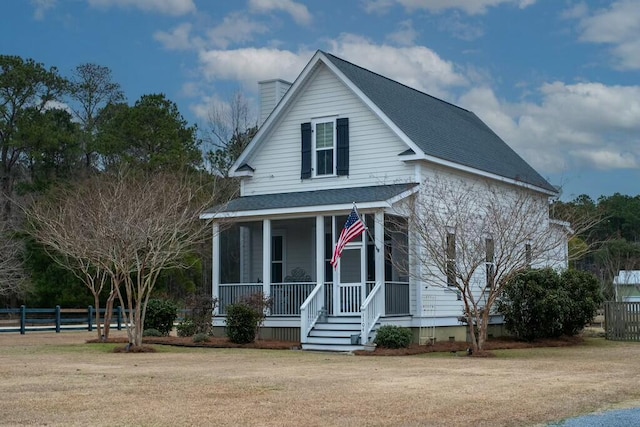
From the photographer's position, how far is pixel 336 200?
2445cm

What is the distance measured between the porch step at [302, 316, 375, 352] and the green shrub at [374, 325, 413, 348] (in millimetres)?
526

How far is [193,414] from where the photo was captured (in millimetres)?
11273

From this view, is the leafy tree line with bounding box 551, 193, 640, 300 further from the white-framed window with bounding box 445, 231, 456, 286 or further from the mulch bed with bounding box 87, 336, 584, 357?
the white-framed window with bounding box 445, 231, 456, 286

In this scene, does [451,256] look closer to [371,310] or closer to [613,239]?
[371,310]

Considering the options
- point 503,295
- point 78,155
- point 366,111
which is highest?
point 78,155

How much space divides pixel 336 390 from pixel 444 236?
10317mm

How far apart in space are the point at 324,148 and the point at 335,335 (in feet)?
20.7

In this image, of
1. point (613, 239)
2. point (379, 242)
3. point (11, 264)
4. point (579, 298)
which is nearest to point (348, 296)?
point (379, 242)

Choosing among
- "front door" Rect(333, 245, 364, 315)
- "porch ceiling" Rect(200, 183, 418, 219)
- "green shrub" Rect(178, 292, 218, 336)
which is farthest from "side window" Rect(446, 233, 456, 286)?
"green shrub" Rect(178, 292, 218, 336)

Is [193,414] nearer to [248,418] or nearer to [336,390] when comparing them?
[248,418]

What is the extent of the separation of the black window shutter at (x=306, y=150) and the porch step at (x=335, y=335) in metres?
5.09

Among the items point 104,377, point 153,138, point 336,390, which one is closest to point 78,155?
point 153,138

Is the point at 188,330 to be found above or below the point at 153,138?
below

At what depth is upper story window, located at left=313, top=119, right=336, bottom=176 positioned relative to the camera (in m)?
26.9
